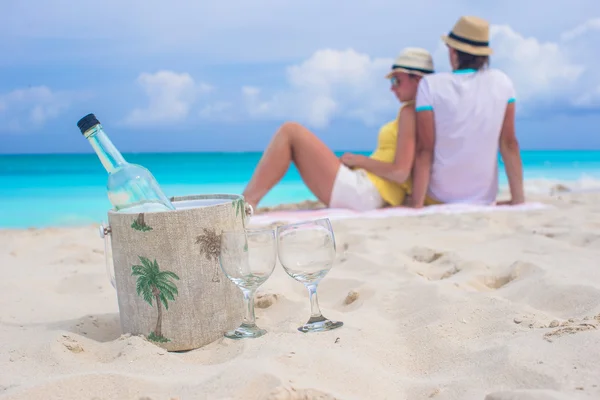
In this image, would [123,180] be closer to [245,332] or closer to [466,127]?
[245,332]

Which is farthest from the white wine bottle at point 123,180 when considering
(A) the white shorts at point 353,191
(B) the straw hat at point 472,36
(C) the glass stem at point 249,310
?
(B) the straw hat at point 472,36

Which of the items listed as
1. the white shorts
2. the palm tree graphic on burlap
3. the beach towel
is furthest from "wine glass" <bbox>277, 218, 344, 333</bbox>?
the white shorts

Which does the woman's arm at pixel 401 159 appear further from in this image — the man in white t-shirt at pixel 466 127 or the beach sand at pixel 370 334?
the beach sand at pixel 370 334

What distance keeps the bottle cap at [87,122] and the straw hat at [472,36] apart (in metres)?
2.64

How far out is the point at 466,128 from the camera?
3746 mm

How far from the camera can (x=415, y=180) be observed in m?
3.84

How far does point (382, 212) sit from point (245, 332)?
2228mm

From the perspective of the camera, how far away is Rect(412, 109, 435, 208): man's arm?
3764 mm

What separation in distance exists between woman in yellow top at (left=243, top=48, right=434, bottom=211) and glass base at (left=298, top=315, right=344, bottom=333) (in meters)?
2.11

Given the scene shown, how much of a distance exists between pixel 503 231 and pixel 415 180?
3.29ft

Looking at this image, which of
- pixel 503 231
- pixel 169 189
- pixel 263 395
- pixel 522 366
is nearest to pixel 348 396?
pixel 263 395

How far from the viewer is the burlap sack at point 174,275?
4.79ft

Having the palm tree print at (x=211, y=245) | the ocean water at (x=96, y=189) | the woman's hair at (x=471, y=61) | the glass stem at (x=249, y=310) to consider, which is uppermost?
the woman's hair at (x=471, y=61)

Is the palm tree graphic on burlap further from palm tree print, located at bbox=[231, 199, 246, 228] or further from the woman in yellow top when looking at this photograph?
the woman in yellow top
